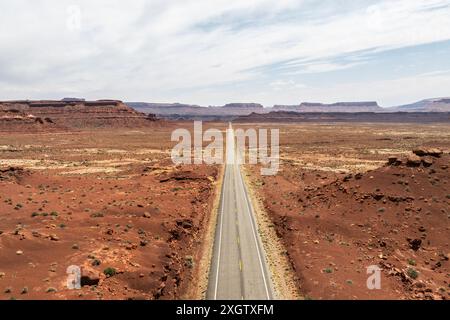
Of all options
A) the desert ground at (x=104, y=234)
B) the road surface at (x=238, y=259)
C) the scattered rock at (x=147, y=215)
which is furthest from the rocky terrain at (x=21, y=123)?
the scattered rock at (x=147, y=215)

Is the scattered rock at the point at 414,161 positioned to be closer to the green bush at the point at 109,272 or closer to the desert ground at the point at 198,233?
the desert ground at the point at 198,233

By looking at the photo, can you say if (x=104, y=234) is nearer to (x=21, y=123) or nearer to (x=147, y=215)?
(x=147, y=215)

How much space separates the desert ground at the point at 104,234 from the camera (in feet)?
75.7

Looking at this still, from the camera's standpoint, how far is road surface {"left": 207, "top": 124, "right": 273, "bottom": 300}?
24328 mm

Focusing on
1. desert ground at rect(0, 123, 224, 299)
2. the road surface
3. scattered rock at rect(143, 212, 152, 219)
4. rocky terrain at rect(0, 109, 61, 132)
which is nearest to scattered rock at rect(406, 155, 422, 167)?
the road surface

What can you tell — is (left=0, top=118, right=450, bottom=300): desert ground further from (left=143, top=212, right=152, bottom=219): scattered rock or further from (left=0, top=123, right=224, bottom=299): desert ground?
(left=143, top=212, right=152, bottom=219): scattered rock

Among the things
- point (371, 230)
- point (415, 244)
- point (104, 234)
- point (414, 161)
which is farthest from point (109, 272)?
point (414, 161)

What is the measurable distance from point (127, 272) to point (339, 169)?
57.9 metres

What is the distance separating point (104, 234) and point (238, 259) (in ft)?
38.4

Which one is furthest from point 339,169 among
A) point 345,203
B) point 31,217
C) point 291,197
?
point 31,217

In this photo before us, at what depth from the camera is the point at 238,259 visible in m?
29.4

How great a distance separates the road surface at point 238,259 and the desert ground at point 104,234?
167 cm

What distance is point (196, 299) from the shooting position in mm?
23938

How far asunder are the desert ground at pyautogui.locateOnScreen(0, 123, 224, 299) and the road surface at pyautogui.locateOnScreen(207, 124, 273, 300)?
1.67 m
